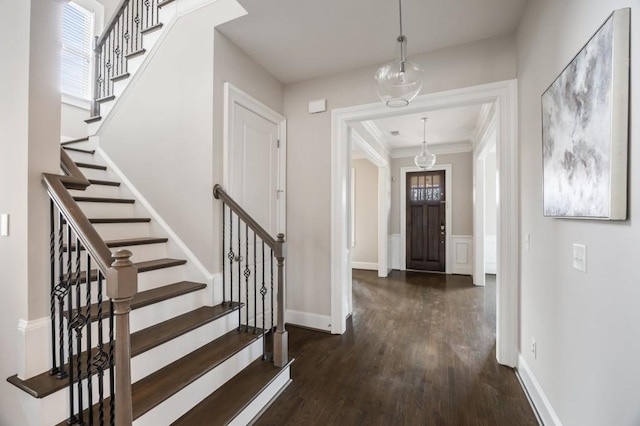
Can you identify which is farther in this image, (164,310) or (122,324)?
(164,310)

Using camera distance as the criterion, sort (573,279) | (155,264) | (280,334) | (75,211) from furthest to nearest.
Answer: (155,264) → (280,334) → (573,279) → (75,211)

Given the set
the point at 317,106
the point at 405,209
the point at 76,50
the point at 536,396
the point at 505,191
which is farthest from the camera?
the point at 405,209

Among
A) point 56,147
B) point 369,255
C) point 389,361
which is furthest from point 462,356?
point 369,255

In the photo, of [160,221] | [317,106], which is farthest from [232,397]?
[317,106]

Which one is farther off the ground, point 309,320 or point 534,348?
point 534,348

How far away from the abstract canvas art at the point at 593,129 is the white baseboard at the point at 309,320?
2.31m

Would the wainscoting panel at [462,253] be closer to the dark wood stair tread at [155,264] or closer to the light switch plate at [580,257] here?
the light switch plate at [580,257]

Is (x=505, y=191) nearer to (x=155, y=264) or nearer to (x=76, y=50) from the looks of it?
(x=155, y=264)

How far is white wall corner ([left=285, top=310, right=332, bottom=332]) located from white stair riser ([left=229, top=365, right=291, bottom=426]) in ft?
3.14

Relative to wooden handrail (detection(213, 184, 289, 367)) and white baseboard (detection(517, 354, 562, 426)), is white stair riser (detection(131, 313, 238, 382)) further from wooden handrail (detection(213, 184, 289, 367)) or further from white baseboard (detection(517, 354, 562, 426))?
white baseboard (detection(517, 354, 562, 426))

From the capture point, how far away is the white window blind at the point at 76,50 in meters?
3.88

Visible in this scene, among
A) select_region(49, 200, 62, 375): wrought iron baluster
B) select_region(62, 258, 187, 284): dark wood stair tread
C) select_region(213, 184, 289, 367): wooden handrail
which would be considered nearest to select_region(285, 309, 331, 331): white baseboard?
select_region(213, 184, 289, 367): wooden handrail

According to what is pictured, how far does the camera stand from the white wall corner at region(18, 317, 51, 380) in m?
1.40

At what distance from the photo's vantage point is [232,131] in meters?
2.65
